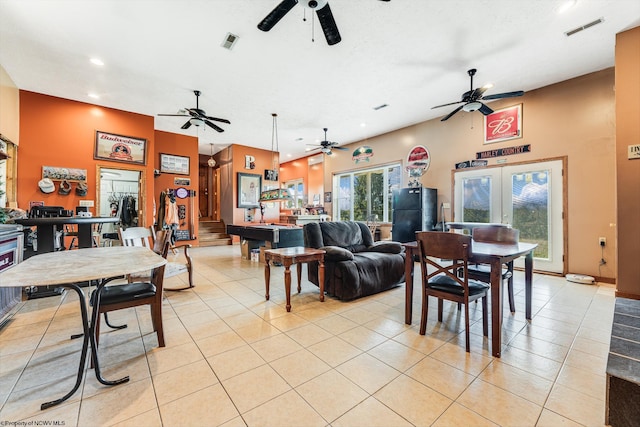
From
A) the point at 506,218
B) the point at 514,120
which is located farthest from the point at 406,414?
the point at 514,120

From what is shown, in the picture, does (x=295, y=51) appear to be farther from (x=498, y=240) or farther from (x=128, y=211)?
(x=128, y=211)

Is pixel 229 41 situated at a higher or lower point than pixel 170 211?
higher

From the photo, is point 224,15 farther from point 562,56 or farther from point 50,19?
point 562,56

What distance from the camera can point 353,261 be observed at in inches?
134

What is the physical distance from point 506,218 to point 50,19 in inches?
317

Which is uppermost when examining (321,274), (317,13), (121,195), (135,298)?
(317,13)

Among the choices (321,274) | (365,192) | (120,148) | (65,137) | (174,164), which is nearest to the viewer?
(321,274)

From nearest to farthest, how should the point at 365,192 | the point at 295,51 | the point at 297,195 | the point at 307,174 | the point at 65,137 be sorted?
the point at 295,51 → the point at 65,137 → the point at 365,192 → the point at 307,174 → the point at 297,195

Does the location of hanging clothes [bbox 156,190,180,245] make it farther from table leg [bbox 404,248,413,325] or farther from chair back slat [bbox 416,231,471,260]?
chair back slat [bbox 416,231,471,260]

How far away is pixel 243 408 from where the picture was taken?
5.06ft

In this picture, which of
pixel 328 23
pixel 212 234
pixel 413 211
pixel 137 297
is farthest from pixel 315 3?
pixel 212 234

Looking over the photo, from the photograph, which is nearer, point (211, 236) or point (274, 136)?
point (274, 136)

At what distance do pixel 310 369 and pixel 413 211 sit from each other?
194 inches

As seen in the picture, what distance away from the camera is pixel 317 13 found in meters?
2.43
